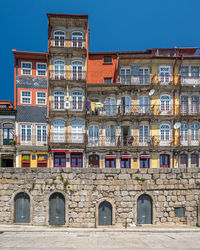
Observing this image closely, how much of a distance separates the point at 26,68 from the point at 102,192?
18.1 metres

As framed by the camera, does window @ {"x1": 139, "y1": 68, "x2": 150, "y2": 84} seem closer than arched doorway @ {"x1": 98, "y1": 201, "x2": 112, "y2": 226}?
No

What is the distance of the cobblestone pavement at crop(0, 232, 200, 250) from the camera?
33.3 ft

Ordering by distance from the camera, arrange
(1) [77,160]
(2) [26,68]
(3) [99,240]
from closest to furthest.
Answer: (3) [99,240] < (1) [77,160] < (2) [26,68]

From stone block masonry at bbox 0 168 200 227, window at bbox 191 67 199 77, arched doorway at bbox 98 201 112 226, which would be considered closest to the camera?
stone block masonry at bbox 0 168 200 227

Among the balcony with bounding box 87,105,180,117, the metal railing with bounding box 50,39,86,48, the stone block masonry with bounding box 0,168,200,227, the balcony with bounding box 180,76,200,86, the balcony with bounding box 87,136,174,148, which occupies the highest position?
the metal railing with bounding box 50,39,86,48

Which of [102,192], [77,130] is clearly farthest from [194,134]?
[102,192]

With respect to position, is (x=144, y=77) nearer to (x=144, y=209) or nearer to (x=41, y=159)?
(x=41, y=159)

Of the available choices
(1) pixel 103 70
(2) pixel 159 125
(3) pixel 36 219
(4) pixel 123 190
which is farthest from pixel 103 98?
(3) pixel 36 219

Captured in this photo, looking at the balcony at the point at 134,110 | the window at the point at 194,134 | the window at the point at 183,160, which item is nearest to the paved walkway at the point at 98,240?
the window at the point at 183,160

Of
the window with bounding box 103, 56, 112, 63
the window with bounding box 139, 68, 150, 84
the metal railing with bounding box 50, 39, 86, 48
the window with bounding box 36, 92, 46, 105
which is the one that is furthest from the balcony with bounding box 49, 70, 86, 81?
the window with bounding box 139, 68, 150, 84

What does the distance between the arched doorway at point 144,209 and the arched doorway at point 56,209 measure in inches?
209

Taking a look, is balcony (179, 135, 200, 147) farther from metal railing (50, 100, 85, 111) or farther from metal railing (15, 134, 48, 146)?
metal railing (15, 134, 48, 146)

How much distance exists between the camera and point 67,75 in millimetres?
24703

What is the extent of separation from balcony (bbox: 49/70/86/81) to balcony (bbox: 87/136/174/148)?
292 inches
